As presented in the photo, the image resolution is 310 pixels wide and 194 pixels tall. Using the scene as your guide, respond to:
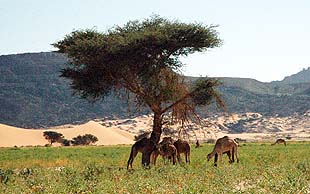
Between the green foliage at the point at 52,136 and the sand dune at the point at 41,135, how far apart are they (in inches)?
68.9

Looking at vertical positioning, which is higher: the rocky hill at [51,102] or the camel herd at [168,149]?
the rocky hill at [51,102]

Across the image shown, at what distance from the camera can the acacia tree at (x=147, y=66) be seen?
26.7 metres

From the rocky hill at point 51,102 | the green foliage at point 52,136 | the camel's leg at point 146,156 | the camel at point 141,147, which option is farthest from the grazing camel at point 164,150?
the rocky hill at point 51,102

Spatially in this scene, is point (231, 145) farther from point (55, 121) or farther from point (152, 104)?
point (55, 121)

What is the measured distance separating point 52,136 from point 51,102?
44.7 meters

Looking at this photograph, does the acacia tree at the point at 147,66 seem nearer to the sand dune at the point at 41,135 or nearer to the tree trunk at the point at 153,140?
the tree trunk at the point at 153,140

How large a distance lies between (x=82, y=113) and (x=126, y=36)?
11764 cm

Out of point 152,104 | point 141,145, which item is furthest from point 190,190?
point 152,104

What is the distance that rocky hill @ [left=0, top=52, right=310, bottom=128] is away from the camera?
13775 cm

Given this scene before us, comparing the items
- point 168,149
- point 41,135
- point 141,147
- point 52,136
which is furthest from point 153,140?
point 41,135

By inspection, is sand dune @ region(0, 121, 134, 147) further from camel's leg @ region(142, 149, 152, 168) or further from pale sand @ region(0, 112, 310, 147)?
camel's leg @ region(142, 149, 152, 168)

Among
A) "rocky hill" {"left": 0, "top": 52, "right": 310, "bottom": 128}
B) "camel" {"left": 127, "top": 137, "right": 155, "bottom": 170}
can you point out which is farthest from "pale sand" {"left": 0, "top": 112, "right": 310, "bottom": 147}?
"camel" {"left": 127, "top": 137, "right": 155, "bottom": 170}

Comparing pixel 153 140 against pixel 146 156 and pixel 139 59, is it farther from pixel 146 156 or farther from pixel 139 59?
pixel 139 59

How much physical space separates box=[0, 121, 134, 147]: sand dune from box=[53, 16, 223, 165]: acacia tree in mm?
73700
